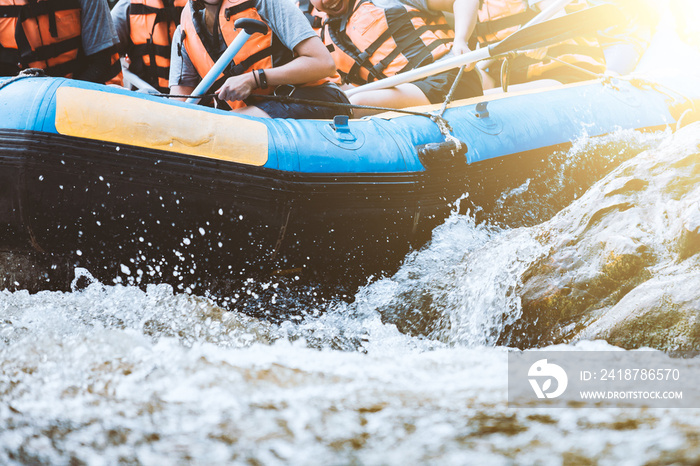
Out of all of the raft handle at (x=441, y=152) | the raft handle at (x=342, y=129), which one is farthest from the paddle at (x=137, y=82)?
the raft handle at (x=441, y=152)

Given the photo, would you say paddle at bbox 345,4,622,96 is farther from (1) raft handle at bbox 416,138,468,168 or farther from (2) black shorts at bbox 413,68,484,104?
(1) raft handle at bbox 416,138,468,168

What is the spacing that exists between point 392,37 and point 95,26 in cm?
161

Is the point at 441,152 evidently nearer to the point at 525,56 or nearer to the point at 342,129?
the point at 342,129

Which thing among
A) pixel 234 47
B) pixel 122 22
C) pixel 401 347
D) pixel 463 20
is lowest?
pixel 401 347

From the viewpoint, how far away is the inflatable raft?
1662 mm

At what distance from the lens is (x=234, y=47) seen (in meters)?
2.16

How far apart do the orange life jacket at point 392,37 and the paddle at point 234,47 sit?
1208 millimetres

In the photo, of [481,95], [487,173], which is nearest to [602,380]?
[487,173]

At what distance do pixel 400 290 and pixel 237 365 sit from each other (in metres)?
A: 0.97

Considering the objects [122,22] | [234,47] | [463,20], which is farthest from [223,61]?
[122,22]

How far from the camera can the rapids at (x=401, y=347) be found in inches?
31.5

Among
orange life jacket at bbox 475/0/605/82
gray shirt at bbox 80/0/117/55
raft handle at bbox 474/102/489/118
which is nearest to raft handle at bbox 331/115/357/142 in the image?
raft handle at bbox 474/102/489/118

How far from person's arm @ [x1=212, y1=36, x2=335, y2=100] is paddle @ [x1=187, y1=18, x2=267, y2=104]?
0.28 ft

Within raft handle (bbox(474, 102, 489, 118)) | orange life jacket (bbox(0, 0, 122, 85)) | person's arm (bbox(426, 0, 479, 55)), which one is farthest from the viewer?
person's arm (bbox(426, 0, 479, 55))
